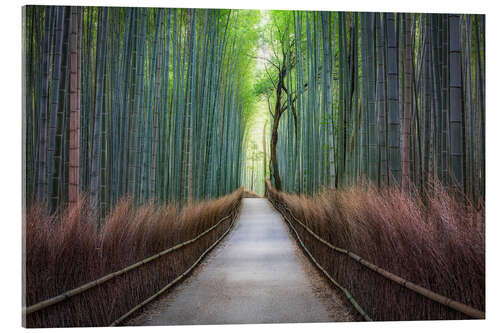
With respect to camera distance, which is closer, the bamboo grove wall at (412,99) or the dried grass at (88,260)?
the dried grass at (88,260)

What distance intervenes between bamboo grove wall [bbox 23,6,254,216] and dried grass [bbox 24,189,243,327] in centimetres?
11

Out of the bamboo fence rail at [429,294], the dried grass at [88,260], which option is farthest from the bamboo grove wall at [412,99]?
the dried grass at [88,260]

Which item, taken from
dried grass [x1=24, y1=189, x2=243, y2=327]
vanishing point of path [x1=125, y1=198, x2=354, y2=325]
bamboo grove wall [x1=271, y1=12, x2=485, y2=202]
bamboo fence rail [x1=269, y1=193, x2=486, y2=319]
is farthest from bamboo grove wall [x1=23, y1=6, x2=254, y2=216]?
bamboo fence rail [x1=269, y1=193, x2=486, y2=319]

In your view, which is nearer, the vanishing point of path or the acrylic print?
the acrylic print

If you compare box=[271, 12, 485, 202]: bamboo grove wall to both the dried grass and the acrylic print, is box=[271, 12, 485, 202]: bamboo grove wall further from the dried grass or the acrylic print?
the dried grass

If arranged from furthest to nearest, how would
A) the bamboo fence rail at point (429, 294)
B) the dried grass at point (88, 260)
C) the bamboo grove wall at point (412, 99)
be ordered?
the bamboo grove wall at point (412, 99) < the dried grass at point (88, 260) < the bamboo fence rail at point (429, 294)

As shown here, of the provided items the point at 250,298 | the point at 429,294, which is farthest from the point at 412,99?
the point at 250,298

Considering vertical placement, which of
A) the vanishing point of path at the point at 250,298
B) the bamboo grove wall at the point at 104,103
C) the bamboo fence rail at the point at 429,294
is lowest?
the vanishing point of path at the point at 250,298

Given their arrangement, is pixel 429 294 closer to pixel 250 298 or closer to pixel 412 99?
pixel 250 298

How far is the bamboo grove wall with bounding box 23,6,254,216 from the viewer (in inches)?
98.9

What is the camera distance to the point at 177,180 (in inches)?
143

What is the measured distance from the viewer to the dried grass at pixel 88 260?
7.54ft

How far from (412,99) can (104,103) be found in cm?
210

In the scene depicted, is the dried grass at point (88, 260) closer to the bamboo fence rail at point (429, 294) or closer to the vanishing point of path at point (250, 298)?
the vanishing point of path at point (250, 298)
